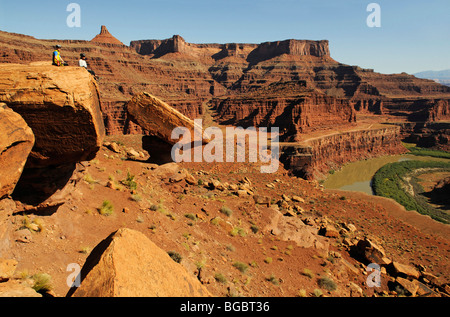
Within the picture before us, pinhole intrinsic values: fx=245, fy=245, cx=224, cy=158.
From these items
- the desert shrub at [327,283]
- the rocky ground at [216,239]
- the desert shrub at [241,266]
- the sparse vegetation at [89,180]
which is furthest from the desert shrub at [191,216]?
the desert shrub at [327,283]

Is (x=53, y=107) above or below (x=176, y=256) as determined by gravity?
above

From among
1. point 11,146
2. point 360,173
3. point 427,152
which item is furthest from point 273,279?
point 427,152

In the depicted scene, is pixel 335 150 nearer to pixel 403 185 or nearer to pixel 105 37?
pixel 403 185

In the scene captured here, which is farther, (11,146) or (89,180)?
(89,180)

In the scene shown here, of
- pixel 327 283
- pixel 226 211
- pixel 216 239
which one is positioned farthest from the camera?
pixel 226 211

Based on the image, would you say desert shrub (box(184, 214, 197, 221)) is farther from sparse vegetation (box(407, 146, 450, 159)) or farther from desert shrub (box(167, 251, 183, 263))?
sparse vegetation (box(407, 146, 450, 159))
